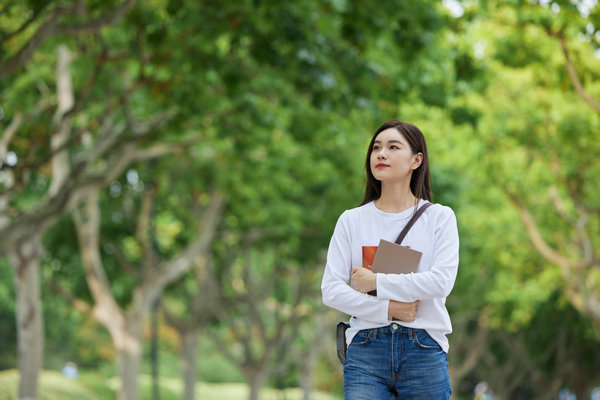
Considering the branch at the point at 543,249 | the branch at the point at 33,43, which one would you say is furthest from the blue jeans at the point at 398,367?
the branch at the point at 543,249

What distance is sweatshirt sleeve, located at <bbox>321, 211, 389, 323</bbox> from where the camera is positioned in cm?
344

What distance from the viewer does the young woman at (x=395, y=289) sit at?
3.44 m

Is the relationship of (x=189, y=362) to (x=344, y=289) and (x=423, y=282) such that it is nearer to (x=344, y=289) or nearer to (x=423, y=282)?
(x=344, y=289)

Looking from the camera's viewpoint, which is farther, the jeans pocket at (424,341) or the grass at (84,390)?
the grass at (84,390)

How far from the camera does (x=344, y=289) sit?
3.51 metres

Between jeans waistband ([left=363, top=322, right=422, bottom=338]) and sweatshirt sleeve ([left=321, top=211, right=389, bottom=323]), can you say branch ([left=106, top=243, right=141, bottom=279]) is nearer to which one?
sweatshirt sleeve ([left=321, top=211, right=389, bottom=323])

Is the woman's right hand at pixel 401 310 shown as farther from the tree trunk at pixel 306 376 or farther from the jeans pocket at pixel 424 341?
the tree trunk at pixel 306 376

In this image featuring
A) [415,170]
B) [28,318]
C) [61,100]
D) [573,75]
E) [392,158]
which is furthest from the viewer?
[28,318]

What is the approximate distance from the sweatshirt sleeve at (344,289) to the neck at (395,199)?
16 centimetres

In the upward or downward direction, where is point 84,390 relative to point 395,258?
downward

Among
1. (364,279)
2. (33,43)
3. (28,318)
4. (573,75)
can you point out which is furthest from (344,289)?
(28,318)

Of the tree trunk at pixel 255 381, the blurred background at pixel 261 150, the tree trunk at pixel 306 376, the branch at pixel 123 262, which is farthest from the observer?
the tree trunk at pixel 306 376

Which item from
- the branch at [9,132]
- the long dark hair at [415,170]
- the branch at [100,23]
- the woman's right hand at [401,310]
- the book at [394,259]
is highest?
the branch at [100,23]

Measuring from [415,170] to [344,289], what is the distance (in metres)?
0.56
